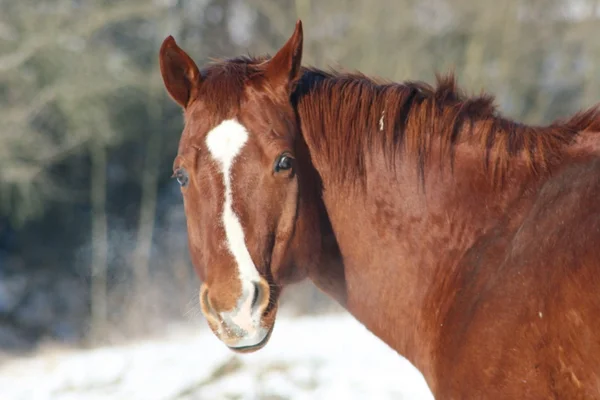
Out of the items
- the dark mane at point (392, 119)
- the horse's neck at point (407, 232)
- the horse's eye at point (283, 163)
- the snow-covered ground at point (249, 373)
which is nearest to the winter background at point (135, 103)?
the snow-covered ground at point (249, 373)

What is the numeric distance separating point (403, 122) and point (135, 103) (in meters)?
13.6

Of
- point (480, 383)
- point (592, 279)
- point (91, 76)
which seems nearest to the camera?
point (592, 279)

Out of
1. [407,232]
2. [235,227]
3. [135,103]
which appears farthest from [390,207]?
[135,103]

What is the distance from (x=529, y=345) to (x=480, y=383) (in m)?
0.23

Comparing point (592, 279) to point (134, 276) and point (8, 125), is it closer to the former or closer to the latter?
point (8, 125)

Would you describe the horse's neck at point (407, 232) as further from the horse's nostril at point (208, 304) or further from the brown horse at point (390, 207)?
the horse's nostril at point (208, 304)

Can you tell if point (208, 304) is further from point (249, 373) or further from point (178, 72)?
point (249, 373)

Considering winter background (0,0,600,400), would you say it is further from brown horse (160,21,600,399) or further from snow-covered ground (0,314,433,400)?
brown horse (160,21,600,399)

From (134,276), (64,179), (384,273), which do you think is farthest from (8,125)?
(384,273)

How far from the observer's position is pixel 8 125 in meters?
13.5

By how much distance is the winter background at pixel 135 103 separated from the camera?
13.6m

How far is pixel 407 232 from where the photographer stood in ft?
9.88

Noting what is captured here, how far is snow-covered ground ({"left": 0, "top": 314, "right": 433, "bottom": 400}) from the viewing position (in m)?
5.89

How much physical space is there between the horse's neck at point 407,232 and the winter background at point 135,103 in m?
7.89
